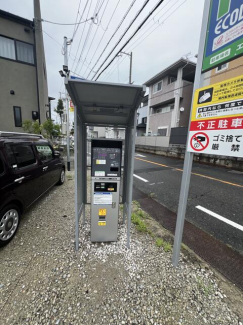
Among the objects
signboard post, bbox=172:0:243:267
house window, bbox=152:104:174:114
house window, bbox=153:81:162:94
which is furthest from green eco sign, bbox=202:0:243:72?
house window, bbox=153:81:162:94

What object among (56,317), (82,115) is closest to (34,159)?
(82,115)

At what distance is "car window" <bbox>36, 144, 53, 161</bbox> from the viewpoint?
11.1 feet

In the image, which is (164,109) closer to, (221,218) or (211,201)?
(211,201)

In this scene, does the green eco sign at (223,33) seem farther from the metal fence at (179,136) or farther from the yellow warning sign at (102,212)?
the metal fence at (179,136)

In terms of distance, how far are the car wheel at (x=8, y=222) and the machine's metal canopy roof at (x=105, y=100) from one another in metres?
1.83

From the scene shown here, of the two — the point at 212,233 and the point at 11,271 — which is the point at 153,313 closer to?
the point at 11,271

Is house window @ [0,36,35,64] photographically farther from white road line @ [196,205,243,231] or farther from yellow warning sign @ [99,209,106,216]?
white road line @ [196,205,243,231]

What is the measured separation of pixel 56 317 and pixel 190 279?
1515 millimetres

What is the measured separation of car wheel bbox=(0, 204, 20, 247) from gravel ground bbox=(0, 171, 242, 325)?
0.13 m

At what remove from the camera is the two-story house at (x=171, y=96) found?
13891 mm

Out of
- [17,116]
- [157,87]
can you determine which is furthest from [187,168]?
[157,87]

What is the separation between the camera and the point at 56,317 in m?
1.35

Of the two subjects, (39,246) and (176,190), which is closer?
(39,246)

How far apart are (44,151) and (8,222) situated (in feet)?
6.18
